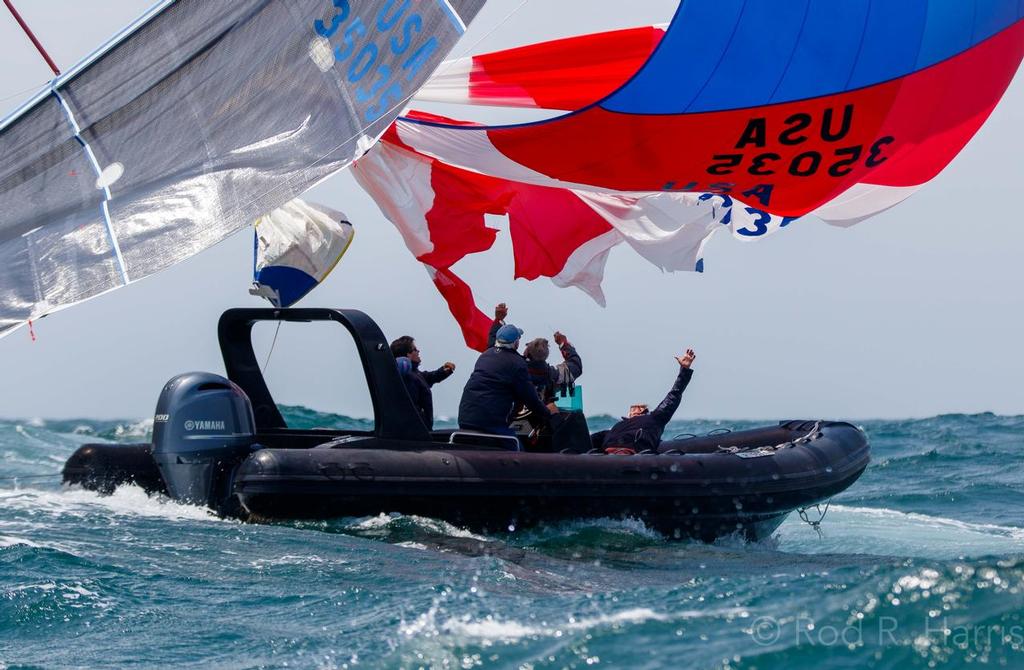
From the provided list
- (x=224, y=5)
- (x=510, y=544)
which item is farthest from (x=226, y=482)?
(x=224, y=5)

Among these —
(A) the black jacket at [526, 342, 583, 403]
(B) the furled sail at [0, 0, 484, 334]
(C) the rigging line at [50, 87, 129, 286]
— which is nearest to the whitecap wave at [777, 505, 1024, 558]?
(A) the black jacket at [526, 342, 583, 403]

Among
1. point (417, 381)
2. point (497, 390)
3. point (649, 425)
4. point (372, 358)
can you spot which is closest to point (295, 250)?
point (417, 381)

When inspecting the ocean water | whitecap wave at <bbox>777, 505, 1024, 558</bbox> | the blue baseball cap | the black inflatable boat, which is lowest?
whitecap wave at <bbox>777, 505, 1024, 558</bbox>

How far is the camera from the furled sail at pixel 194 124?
7070 mm

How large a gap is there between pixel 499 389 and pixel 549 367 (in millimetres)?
974

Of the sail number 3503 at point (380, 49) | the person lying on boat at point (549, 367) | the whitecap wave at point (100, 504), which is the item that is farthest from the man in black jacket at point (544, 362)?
the whitecap wave at point (100, 504)

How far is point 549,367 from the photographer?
29.2 feet

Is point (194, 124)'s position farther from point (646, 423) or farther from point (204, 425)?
point (646, 423)

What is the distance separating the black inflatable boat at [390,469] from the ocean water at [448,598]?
5.3 inches

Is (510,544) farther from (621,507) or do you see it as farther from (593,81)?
(593,81)

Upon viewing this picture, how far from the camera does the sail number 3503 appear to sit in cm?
773

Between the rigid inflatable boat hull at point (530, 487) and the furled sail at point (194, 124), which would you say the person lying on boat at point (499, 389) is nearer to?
the rigid inflatable boat hull at point (530, 487)

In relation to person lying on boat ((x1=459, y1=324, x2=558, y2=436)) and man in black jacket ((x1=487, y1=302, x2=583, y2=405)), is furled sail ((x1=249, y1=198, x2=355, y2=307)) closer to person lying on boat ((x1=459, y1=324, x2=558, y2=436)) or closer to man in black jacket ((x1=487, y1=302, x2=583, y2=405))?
man in black jacket ((x1=487, y1=302, x2=583, y2=405))

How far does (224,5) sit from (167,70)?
1.83 ft
